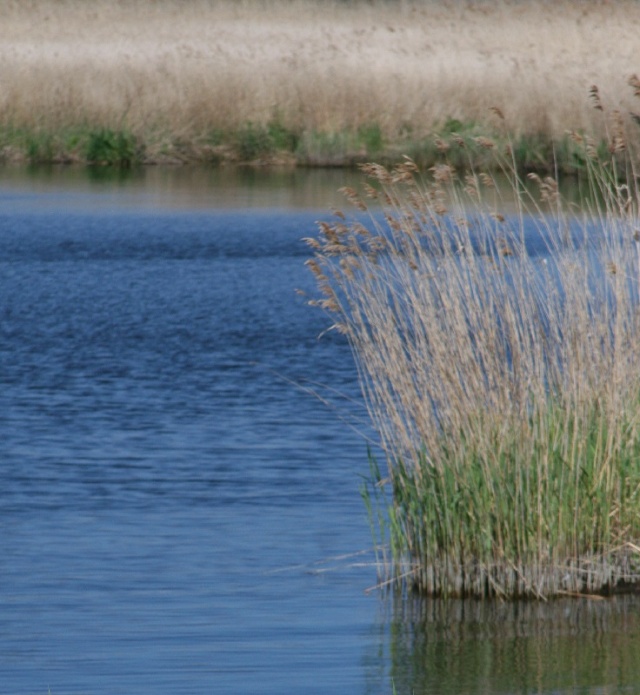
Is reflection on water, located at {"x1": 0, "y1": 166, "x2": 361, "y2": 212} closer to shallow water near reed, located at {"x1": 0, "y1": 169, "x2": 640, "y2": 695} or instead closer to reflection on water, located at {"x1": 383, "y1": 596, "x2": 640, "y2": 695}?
A: shallow water near reed, located at {"x1": 0, "y1": 169, "x2": 640, "y2": 695}

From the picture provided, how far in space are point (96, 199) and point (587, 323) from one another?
14.4 metres

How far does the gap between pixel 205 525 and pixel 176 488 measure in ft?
2.27

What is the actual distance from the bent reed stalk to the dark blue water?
1.54 feet

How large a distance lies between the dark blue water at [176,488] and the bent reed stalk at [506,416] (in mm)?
471

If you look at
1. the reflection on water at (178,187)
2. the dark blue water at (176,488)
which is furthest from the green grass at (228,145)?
the dark blue water at (176,488)

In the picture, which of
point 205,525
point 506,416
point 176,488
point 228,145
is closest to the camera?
point 506,416

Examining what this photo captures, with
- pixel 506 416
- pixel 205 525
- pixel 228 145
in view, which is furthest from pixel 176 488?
pixel 228 145

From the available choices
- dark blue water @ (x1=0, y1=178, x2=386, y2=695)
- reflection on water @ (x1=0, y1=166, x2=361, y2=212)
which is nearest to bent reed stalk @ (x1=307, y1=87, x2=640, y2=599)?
dark blue water @ (x1=0, y1=178, x2=386, y2=695)

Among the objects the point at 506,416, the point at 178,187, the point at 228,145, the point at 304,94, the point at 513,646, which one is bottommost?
the point at 513,646

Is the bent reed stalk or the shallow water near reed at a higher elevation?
the bent reed stalk

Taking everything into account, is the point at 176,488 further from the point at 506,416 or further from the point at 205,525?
the point at 506,416

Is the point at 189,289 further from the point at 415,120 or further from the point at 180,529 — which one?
the point at 415,120

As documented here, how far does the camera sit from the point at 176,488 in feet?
25.9

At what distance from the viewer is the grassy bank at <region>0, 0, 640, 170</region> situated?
894 inches
